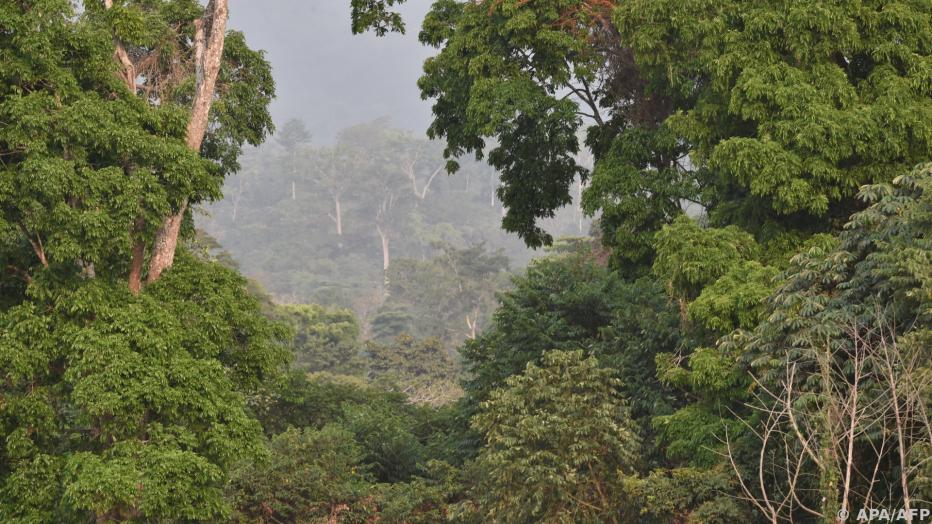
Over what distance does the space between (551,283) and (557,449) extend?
6.61 m

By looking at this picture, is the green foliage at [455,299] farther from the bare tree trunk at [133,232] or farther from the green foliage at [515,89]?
the bare tree trunk at [133,232]

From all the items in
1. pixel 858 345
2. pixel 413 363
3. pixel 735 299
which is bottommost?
pixel 858 345

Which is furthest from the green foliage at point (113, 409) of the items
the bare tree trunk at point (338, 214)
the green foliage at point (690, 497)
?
the bare tree trunk at point (338, 214)

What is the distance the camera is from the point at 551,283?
19234 mm

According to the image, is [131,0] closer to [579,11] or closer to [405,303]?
[579,11]

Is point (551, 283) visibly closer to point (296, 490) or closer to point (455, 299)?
point (296, 490)

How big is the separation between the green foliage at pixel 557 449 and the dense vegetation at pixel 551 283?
0.05m

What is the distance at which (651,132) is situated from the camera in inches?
696

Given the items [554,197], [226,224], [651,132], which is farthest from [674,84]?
[226,224]

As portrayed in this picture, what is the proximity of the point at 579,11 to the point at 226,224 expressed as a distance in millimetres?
81674

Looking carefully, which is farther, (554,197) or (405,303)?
(405,303)

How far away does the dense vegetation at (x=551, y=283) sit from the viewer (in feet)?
34.0

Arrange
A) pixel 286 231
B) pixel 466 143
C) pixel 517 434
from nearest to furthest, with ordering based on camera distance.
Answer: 1. pixel 517 434
2. pixel 466 143
3. pixel 286 231

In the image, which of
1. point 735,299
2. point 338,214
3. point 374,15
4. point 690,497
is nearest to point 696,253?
point 735,299
